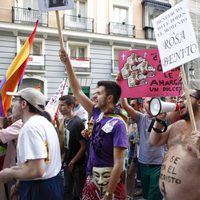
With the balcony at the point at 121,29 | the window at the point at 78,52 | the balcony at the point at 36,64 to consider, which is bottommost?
the balcony at the point at 36,64

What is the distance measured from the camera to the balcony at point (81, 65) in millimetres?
17016

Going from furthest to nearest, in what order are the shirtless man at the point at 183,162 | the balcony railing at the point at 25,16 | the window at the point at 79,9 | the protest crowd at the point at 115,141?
the window at the point at 79,9 < the balcony railing at the point at 25,16 < the protest crowd at the point at 115,141 < the shirtless man at the point at 183,162

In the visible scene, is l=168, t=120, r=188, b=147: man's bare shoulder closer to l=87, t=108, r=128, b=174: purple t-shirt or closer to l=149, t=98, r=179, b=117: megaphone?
l=149, t=98, r=179, b=117: megaphone

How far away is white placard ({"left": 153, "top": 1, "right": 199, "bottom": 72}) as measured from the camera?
2383mm

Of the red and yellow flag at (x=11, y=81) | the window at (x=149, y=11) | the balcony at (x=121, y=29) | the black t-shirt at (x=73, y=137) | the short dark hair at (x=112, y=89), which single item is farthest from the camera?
the window at (x=149, y=11)

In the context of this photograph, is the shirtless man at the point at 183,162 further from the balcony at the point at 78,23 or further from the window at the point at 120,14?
the window at the point at 120,14

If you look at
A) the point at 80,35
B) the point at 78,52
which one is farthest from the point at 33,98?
the point at 78,52

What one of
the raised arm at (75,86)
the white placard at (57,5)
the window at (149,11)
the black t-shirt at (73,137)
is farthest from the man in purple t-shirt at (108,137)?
the window at (149,11)

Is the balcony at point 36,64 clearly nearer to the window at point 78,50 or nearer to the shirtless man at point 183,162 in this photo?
the window at point 78,50

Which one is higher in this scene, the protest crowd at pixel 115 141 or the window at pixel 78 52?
the window at pixel 78 52

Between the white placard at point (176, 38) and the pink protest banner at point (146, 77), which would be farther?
the pink protest banner at point (146, 77)

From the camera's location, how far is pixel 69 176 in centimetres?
460

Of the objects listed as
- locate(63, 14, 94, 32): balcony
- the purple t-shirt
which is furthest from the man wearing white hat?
locate(63, 14, 94, 32): balcony

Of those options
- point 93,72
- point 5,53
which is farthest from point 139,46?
point 5,53
